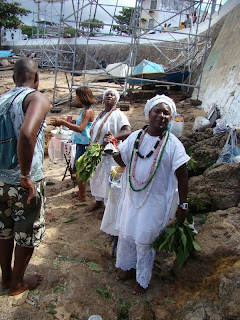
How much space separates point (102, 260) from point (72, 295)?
2.19 feet

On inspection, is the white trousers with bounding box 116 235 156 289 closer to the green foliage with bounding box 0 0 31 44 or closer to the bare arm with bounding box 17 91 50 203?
the bare arm with bounding box 17 91 50 203

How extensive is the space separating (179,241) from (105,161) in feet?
5.54

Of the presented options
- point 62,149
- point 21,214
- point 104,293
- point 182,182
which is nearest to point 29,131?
point 21,214

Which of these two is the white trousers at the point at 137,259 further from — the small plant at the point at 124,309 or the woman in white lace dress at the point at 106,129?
the woman in white lace dress at the point at 106,129

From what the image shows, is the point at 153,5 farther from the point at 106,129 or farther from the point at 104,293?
the point at 104,293

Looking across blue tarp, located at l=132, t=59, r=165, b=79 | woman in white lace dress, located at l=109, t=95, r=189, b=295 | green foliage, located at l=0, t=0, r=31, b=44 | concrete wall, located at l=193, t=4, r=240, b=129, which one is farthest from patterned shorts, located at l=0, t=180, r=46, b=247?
green foliage, located at l=0, t=0, r=31, b=44

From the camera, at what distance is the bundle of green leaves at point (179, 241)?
2.51 m

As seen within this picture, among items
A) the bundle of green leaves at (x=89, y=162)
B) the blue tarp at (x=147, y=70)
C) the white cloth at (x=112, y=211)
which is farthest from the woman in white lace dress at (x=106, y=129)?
the blue tarp at (x=147, y=70)

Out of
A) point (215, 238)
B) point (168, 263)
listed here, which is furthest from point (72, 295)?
point (215, 238)

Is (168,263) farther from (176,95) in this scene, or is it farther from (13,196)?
(176,95)

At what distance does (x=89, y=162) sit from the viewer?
3834 mm

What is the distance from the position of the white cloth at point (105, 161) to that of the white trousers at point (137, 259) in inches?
48.4

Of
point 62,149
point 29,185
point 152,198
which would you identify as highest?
point 29,185

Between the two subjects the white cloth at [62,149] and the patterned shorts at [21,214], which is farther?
the white cloth at [62,149]
